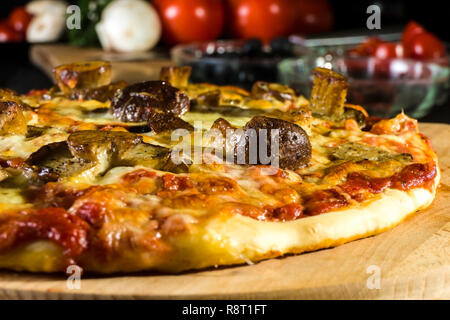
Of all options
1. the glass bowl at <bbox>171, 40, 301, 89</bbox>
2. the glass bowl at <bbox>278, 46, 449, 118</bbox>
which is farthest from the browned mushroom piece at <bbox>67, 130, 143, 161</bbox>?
the glass bowl at <bbox>171, 40, 301, 89</bbox>

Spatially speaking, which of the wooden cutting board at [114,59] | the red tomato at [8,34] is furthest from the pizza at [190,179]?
the red tomato at [8,34]

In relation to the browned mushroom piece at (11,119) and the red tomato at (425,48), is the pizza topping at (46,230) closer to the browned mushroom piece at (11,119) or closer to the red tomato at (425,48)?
the browned mushroom piece at (11,119)

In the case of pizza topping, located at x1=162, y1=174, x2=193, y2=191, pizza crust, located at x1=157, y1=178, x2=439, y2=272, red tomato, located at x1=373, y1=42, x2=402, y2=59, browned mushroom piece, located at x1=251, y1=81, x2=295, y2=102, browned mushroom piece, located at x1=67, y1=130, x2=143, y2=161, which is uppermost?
browned mushroom piece, located at x1=67, y1=130, x2=143, y2=161

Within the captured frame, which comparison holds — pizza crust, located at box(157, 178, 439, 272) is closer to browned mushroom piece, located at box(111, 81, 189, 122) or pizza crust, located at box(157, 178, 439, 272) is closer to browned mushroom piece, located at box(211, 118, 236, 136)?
browned mushroom piece, located at box(211, 118, 236, 136)

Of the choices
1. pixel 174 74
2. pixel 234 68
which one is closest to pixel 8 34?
pixel 234 68

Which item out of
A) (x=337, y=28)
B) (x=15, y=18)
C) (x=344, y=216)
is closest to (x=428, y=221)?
(x=344, y=216)

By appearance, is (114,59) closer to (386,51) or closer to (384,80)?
(386,51)
